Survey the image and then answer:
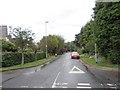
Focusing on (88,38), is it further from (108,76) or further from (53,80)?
(53,80)

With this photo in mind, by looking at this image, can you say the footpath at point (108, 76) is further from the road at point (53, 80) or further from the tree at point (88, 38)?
the tree at point (88, 38)

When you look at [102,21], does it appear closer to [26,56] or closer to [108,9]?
[108,9]

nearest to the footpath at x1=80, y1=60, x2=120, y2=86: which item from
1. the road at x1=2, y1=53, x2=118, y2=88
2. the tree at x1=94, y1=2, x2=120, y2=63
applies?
the road at x1=2, y1=53, x2=118, y2=88

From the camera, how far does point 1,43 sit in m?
45.9

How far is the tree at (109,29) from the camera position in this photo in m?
24.0

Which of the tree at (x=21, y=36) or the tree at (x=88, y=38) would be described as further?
the tree at (x=88, y=38)

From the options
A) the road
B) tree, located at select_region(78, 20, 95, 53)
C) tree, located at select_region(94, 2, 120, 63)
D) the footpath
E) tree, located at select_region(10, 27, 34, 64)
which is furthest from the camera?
tree, located at select_region(78, 20, 95, 53)

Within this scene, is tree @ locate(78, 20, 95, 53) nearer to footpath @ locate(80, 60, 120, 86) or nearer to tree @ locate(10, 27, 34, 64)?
tree @ locate(10, 27, 34, 64)

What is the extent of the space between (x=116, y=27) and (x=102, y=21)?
7.92 ft

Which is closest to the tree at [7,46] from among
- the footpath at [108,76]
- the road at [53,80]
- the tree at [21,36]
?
the tree at [21,36]

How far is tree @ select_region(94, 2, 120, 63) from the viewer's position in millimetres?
23998

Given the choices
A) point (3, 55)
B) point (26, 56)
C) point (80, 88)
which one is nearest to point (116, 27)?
point (80, 88)

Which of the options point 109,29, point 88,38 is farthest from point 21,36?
point 88,38

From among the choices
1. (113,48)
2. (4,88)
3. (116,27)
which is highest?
(116,27)
